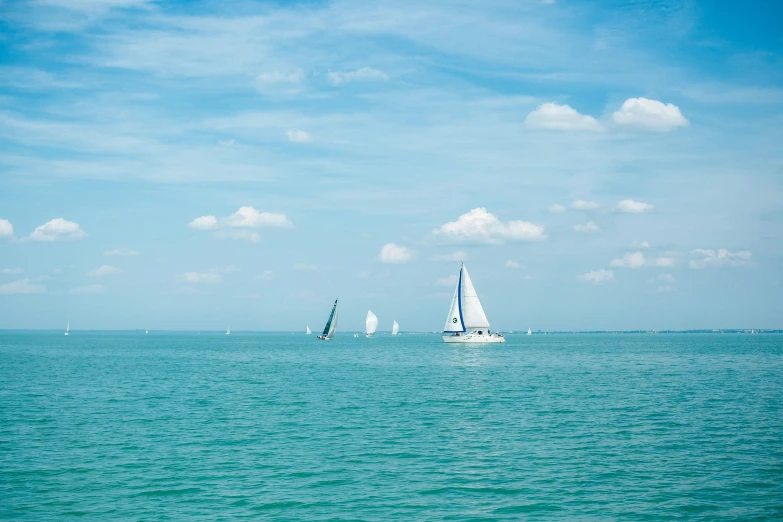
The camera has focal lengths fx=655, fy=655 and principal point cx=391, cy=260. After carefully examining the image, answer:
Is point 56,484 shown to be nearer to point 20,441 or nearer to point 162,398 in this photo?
point 20,441

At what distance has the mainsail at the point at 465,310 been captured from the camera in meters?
142

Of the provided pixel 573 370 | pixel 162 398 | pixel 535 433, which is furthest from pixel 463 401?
pixel 573 370

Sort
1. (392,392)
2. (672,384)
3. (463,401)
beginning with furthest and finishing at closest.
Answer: (672,384)
(392,392)
(463,401)

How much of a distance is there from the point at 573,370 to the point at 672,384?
828 inches

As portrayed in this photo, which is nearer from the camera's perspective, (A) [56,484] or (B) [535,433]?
(A) [56,484]

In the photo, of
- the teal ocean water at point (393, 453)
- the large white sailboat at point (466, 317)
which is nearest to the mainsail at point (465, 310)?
the large white sailboat at point (466, 317)

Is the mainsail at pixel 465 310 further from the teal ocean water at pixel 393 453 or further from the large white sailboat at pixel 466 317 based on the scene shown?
the teal ocean water at pixel 393 453

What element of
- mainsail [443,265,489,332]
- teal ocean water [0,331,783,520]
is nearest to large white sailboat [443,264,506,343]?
mainsail [443,265,489,332]

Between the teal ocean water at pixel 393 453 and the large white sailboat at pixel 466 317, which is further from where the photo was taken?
the large white sailboat at pixel 466 317

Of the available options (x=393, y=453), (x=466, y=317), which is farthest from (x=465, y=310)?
(x=393, y=453)

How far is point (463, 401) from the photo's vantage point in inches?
2047

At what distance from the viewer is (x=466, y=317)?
146500mm

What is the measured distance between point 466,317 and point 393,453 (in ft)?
379

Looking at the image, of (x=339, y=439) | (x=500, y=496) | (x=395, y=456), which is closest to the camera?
(x=500, y=496)
